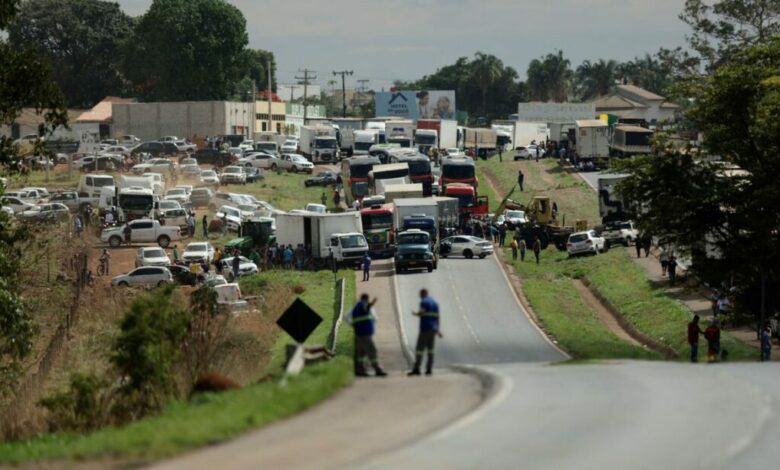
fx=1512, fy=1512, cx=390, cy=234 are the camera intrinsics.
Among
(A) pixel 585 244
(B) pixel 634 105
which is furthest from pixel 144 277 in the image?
(B) pixel 634 105

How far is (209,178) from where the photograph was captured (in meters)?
100

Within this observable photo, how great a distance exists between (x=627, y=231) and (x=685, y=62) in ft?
124

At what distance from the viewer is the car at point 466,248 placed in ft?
234

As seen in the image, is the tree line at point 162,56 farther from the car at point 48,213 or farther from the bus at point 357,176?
the car at point 48,213

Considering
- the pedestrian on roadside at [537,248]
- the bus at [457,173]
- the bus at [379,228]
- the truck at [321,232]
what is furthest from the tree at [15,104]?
the bus at [457,173]

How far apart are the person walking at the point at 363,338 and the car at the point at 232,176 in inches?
3065

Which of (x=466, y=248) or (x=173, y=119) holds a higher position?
(x=173, y=119)

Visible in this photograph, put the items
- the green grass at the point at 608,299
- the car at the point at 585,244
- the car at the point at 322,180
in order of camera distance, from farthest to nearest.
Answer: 1. the car at the point at 322,180
2. the car at the point at 585,244
3. the green grass at the point at 608,299

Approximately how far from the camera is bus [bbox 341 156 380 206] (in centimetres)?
8955

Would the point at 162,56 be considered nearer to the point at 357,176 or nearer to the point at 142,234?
the point at 357,176

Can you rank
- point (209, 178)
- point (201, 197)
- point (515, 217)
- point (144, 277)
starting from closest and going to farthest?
point (144, 277) → point (515, 217) → point (201, 197) → point (209, 178)

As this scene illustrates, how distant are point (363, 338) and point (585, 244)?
164 ft

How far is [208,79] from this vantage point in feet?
570

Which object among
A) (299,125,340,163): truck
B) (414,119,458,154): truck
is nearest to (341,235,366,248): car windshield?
(299,125,340,163): truck
